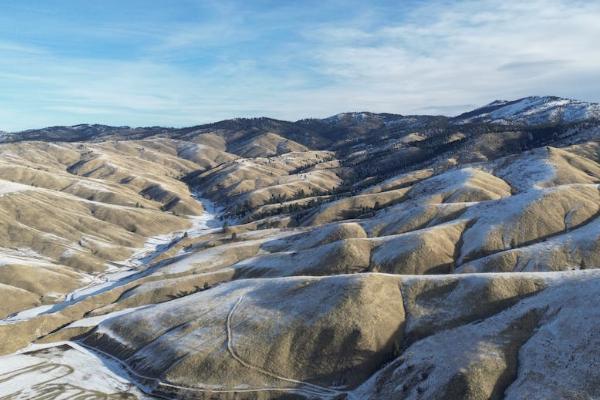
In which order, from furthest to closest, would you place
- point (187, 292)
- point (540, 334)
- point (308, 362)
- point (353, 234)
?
point (353, 234) → point (187, 292) → point (308, 362) → point (540, 334)

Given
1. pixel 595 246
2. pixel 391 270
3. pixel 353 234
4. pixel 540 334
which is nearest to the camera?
pixel 540 334

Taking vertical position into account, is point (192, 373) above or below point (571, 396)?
below

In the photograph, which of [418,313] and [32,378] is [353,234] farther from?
[32,378]

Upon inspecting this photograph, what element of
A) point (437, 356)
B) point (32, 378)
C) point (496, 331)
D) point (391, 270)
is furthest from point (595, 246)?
point (32, 378)

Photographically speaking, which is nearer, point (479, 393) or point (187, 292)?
point (479, 393)

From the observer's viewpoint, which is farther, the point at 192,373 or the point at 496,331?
the point at 192,373

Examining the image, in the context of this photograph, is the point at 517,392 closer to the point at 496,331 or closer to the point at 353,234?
the point at 496,331

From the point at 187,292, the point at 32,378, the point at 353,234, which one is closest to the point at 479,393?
the point at 32,378

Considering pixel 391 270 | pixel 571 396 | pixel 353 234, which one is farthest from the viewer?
pixel 353 234

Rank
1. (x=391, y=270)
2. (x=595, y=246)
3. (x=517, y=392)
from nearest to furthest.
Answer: (x=517, y=392)
(x=595, y=246)
(x=391, y=270)
